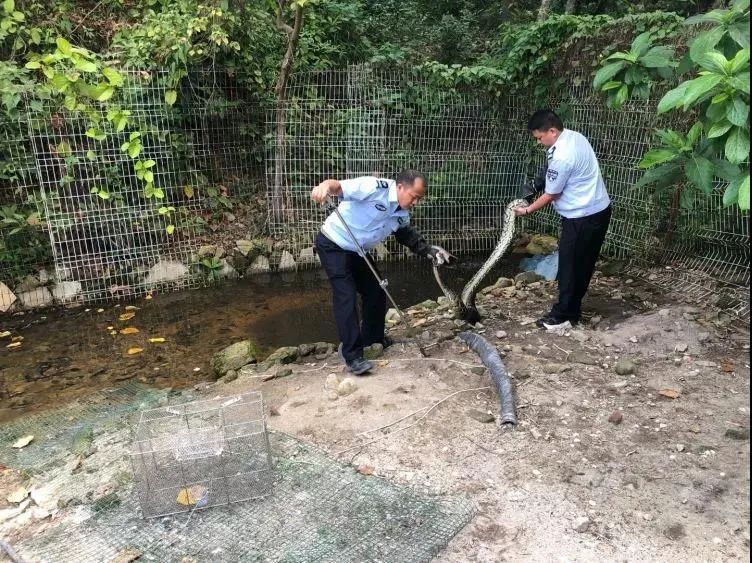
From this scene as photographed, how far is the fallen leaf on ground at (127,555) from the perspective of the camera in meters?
2.50

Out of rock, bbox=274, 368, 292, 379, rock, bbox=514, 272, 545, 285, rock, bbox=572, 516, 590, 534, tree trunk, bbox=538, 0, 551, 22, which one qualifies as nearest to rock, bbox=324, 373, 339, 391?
rock, bbox=274, 368, 292, 379

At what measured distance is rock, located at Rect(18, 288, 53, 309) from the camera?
6.03 m

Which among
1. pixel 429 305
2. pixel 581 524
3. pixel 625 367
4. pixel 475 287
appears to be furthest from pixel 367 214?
pixel 581 524

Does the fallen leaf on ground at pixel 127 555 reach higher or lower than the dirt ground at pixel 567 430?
lower

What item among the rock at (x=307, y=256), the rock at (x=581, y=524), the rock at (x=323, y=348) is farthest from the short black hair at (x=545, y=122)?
the rock at (x=307, y=256)

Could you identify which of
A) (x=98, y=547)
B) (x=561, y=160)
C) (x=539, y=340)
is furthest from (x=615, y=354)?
(x=98, y=547)

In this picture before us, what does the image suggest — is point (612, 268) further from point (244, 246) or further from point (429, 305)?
point (244, 246)

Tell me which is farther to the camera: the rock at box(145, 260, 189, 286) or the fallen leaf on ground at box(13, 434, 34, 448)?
the rock at box(145, 260, 189, 286)

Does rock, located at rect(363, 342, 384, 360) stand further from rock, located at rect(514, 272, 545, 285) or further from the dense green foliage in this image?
the dense green foliage

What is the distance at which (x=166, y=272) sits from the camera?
6.64m

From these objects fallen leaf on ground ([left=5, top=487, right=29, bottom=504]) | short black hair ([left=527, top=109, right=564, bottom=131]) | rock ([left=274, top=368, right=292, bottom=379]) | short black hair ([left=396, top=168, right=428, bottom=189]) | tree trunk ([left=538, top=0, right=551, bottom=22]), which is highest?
tree trunk ([left=538, top=0, right=551, bottom=22])

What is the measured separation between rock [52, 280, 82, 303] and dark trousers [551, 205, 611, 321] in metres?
4.86

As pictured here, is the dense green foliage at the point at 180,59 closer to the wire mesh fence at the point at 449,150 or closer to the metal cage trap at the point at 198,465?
the wire mesh fence at the point at 449,150

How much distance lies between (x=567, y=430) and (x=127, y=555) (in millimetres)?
2324
